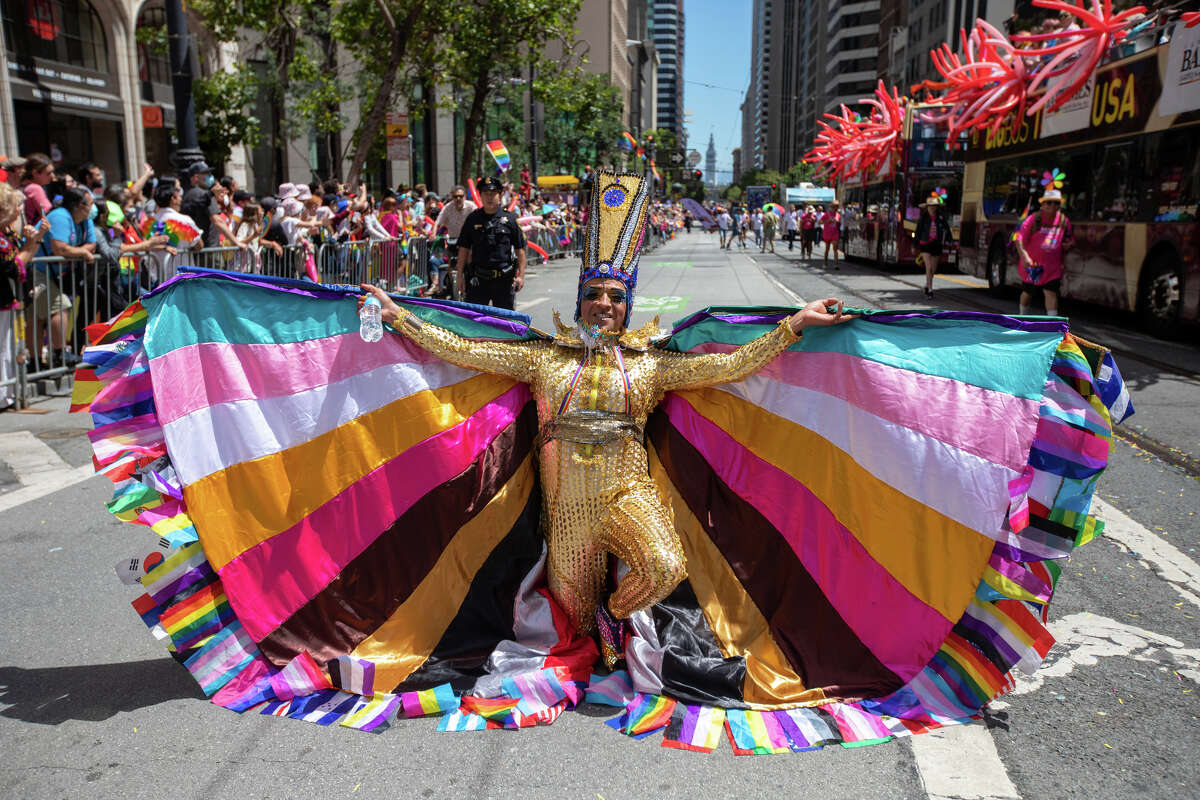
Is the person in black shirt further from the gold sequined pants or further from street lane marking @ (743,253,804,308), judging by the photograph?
the gold sequined pants

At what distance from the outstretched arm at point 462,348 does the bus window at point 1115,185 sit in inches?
469

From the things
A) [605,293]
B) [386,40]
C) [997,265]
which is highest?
[386,40]

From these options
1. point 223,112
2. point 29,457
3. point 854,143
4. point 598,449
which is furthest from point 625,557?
point 223,112

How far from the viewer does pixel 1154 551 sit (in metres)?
4.98

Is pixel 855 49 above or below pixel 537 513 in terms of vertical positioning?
above

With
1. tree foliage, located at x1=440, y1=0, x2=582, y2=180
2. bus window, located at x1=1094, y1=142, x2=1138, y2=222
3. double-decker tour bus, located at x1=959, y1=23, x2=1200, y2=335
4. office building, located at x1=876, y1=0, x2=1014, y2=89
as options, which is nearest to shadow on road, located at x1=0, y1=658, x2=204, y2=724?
double-decker tour bus, located at x1=959, y1=23, x2=1200, y2=335

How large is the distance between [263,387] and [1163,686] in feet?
11.8

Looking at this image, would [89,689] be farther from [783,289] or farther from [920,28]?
[920,28]

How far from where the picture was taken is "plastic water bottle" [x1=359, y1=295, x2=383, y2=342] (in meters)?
3.76

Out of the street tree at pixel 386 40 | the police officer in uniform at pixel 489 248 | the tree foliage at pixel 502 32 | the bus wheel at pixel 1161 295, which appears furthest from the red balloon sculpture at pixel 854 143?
the tree foliage at pixel 502 32

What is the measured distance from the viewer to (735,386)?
3.85 meters

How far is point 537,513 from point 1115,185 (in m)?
12.5

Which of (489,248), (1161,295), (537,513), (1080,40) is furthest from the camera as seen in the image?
(1161,295)

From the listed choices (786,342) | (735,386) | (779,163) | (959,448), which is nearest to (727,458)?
(735,386)
